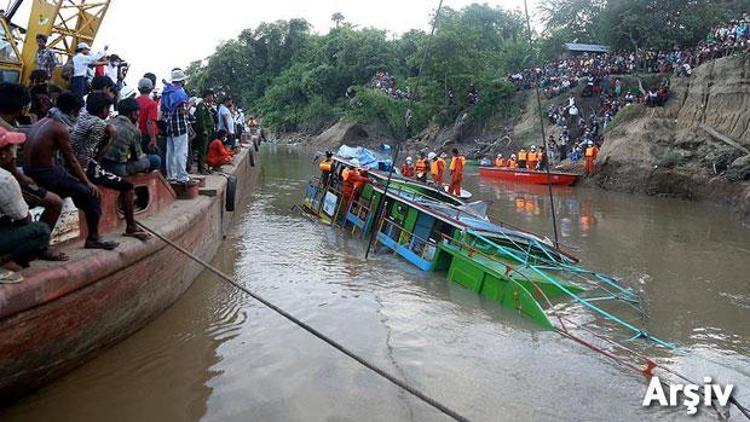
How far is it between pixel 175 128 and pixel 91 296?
14.2 feet

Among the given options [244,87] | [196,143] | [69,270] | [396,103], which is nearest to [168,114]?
[196,143]

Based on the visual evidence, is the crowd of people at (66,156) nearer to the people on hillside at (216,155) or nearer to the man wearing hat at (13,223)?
the man wearing hat at (13,223)

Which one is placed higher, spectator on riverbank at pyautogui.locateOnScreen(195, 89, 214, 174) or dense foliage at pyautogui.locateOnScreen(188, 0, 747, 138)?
dense foliage at pyautogui.locateOnScreen(188, 0, 747, 138)

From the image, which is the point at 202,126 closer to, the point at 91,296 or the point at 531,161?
the point at 91,296

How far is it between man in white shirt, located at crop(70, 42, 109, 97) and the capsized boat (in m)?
5.32

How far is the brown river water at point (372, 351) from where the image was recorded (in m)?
5.47

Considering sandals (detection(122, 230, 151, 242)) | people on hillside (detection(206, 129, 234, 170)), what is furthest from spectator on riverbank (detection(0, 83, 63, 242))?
people on hillside (detection(206, 129, 234, 170))

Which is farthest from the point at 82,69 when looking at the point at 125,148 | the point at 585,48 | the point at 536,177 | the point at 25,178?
the point at 585,48

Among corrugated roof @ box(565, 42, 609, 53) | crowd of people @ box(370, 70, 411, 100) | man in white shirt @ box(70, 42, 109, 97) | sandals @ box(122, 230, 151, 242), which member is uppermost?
corrugated roof @ box(565, 42, 609, 53)

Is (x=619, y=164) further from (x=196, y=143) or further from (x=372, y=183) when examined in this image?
(x=196, y=143)

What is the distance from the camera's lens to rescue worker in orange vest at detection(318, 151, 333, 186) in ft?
47.4

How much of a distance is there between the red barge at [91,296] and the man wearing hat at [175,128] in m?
1.09

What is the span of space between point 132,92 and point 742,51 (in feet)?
76.6

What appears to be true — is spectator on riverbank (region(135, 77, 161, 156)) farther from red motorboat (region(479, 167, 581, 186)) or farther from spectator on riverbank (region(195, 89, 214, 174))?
red motorboat (region(479, 167, 581, 186))
